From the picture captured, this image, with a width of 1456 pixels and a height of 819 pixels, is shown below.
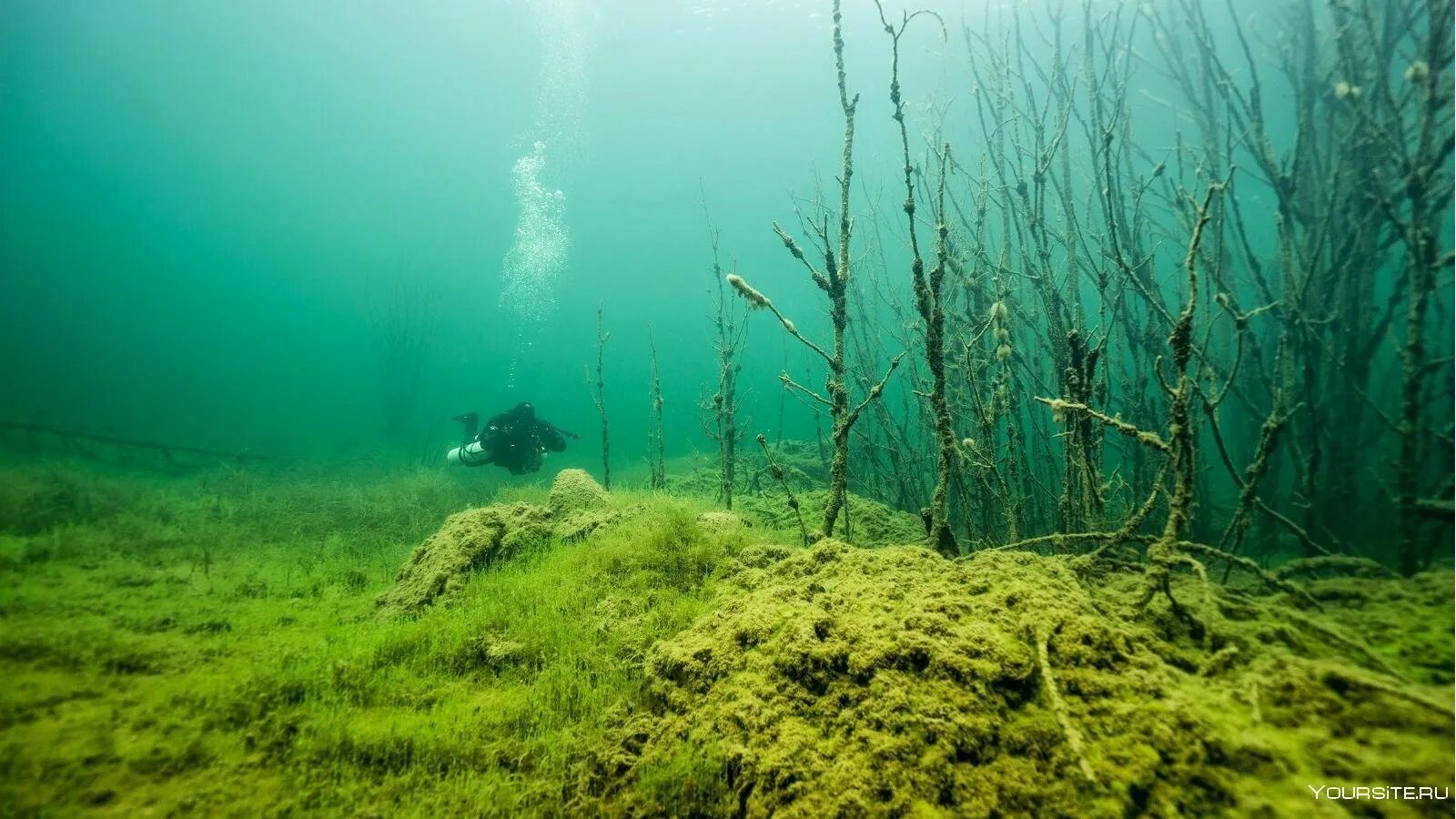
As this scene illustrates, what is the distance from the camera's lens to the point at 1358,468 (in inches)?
199

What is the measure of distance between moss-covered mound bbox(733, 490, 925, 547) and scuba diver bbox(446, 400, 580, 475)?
17.8 feet

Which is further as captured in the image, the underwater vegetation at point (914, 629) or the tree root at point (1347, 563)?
the tree root at point (1347, 563)

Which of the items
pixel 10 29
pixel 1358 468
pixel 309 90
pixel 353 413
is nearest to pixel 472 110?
pixel 309 90

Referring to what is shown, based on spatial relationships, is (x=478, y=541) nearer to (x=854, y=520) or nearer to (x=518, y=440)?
(x=854, y=520)

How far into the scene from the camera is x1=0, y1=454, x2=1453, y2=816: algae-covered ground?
139 centimetres

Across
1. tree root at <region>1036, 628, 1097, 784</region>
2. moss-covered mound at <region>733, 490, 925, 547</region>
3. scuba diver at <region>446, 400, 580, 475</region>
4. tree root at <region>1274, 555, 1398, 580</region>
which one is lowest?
moss-covered mound at <region>733, 490, 925, 547</region>

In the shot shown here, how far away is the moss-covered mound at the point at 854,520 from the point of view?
533cm

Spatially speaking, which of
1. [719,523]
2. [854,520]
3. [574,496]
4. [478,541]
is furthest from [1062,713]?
[574,496]

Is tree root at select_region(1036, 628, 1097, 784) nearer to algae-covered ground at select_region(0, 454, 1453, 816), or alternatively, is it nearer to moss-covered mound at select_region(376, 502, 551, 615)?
algae-covered ground at select_region(0, 454, 1453, 816)

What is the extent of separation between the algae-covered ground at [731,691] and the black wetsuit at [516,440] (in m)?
6.89

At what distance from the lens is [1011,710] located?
1708mm

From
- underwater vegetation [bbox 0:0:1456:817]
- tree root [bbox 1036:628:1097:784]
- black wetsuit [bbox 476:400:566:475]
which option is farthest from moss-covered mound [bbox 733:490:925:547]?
black wetsuit [bbox 476:400:566:475]

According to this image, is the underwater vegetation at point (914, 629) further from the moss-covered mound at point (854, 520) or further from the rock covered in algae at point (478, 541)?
the moss-covered mound at point (854, 520)

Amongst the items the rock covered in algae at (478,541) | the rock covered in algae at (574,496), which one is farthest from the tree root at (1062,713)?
the rock covered in algae at (574,496)
